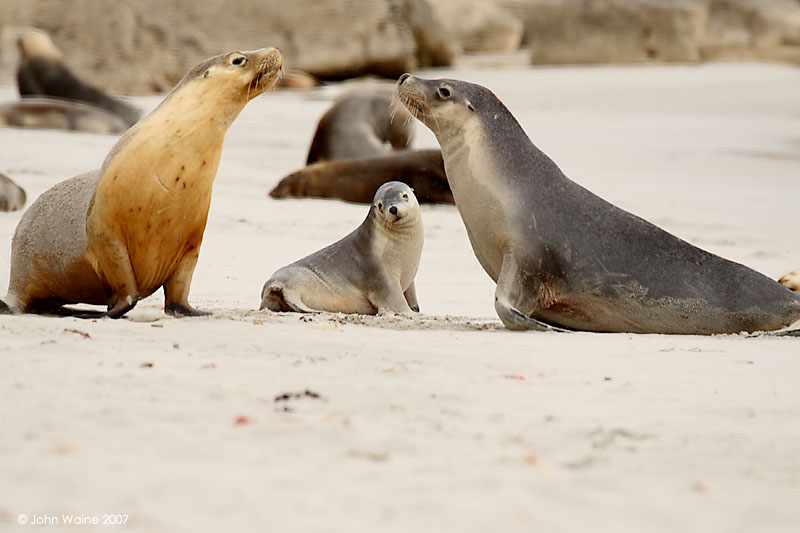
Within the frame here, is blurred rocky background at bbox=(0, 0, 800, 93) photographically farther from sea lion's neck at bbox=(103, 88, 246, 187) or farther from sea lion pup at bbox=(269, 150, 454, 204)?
sea lion's neck at bbox=(103, 88, 246, 187)

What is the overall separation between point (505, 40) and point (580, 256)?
2199cm

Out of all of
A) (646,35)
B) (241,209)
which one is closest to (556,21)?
(646,35)

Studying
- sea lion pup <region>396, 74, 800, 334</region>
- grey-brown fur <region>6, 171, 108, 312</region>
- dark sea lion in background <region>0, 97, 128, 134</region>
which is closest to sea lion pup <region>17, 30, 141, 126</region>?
dark sea lion in background <region>0, 97, 128, 134</region>

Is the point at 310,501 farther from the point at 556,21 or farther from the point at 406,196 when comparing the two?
the point at 556,21

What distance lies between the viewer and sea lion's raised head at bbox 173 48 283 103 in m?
4.64

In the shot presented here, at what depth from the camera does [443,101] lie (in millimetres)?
4914

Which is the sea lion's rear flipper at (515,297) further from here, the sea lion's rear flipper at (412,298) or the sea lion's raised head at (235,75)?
the sea lion's raised head at (235,75)

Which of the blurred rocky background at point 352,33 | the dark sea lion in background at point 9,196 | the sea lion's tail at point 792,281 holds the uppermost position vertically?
the blurred rocky background at point 352,33

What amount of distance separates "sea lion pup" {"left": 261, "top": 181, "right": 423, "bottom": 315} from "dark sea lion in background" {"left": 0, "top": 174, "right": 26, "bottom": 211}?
2538mm

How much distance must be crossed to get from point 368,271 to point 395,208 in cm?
32

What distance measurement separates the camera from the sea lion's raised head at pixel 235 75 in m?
4.64

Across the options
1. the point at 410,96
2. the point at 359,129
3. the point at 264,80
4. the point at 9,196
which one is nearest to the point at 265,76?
the point at 264,80

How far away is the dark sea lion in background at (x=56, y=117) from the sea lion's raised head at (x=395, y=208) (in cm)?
670

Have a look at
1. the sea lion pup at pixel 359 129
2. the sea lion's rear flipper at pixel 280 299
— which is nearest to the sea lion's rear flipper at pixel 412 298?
the sea lion's rear flipper at pixel 280 299
